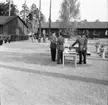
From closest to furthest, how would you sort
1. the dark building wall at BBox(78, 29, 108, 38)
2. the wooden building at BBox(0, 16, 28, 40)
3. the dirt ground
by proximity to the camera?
the dirt ground
the wooden building at BBox(0, 16, 28, 40)
the dark building wall at BBox(78, 29, 108, 38)

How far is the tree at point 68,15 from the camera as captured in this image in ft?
139

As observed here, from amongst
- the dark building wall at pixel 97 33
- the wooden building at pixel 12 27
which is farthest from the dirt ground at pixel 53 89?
the dark building wall at pixel 97 33

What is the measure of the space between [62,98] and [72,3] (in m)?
42.7

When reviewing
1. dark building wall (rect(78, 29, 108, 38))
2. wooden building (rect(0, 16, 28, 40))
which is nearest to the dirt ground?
wooden building (rect(0, 16, 28, 40))

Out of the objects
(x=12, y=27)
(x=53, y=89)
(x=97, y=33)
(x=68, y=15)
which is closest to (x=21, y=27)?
(x=12, y=27)

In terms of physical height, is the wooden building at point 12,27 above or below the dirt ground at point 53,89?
above

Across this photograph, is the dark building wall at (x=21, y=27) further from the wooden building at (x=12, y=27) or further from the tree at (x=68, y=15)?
the tree at (x=68, y=15)

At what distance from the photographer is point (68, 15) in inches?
1702

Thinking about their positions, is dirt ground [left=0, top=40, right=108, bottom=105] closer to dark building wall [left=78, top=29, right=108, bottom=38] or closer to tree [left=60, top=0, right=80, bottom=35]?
tree [left=60, top=0, right=80, bottom=35]

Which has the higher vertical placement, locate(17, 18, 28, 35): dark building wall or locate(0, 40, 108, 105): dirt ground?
locate(17, 18, 28, 35): dark building wall

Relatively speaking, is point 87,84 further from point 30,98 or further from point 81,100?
point 30,98

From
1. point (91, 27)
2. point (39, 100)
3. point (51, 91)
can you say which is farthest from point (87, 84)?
point (91, 27)

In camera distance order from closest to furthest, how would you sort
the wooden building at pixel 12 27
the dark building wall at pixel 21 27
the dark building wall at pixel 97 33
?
the wooden building at pixel 12 27 < the dark building wall at pixel 21 27 < the dark building wall at pixel 97 33

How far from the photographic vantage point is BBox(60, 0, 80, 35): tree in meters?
42.4
